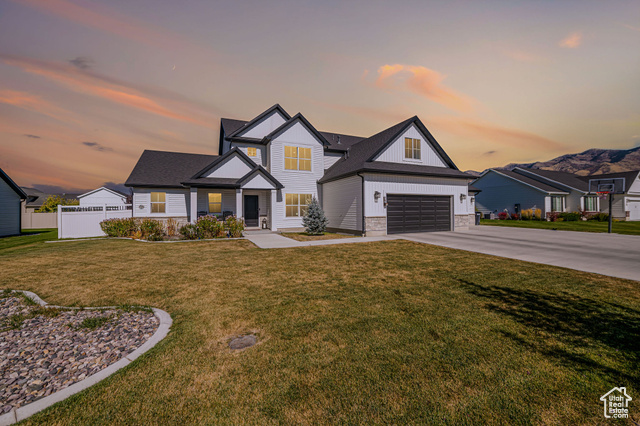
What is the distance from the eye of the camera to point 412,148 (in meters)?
18.3

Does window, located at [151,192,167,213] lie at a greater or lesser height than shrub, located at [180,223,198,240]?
greater

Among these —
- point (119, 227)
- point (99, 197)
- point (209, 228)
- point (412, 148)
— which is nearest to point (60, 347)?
point (209, 228)

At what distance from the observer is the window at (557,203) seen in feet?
96.7

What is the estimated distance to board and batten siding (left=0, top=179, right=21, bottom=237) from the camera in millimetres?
18938

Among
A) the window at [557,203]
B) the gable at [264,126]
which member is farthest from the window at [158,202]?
the window at [557,203]

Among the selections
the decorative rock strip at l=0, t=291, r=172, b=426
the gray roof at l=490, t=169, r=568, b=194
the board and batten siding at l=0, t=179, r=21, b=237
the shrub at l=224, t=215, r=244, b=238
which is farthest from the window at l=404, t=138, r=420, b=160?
the board and batten siding at l=0, t=179, r=21, b=237

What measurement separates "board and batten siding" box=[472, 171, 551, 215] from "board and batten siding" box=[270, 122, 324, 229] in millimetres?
26632

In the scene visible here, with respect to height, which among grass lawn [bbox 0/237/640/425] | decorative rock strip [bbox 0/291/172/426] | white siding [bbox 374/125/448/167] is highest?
white siding [bbox 374/125/448/167]

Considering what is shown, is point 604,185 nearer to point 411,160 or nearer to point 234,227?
point 411,160

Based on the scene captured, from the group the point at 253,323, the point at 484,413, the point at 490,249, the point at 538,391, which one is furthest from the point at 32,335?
the point at 490,249

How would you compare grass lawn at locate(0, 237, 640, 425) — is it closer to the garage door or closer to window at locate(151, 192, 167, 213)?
the garage door

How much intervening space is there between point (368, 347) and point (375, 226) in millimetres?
12587

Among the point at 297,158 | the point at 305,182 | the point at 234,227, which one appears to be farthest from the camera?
the point at 305,182

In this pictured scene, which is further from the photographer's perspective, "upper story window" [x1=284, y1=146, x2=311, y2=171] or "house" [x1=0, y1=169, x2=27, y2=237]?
"upper story window" [x1=284, y1=146, x2=311, y2=171]
